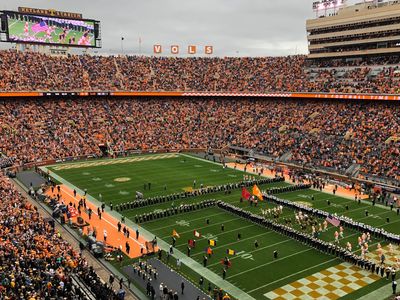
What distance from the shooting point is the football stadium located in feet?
80.5

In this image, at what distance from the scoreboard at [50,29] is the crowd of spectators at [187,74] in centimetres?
407

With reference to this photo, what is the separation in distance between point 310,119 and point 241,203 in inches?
1170

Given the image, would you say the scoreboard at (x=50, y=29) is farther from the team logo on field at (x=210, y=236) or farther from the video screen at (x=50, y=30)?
the team logo on field at (x=210, y=236)

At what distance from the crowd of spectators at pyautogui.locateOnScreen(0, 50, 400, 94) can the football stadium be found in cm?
35

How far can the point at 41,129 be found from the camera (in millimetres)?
62469

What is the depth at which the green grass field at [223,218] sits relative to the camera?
84.1ft

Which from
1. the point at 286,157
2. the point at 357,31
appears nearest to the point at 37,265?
the point at 286,157

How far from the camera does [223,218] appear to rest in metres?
35.1

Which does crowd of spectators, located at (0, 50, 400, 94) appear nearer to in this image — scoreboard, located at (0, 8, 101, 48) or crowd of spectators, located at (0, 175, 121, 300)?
scoreboard, located at (0, 8, 101, 48)

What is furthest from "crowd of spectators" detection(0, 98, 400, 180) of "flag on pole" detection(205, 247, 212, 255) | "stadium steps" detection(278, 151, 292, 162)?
"flag on pole" detection(205, 247, 212, 255)

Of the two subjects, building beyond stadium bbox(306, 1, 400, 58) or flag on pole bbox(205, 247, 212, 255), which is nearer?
flag on pole bbox(205, 247, 212, 255)

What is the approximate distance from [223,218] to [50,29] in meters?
52.6

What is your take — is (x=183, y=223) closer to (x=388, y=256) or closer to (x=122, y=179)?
(x=388, y=256)

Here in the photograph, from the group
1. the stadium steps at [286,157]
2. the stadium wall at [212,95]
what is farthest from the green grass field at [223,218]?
the stadium wall at [212,95]
